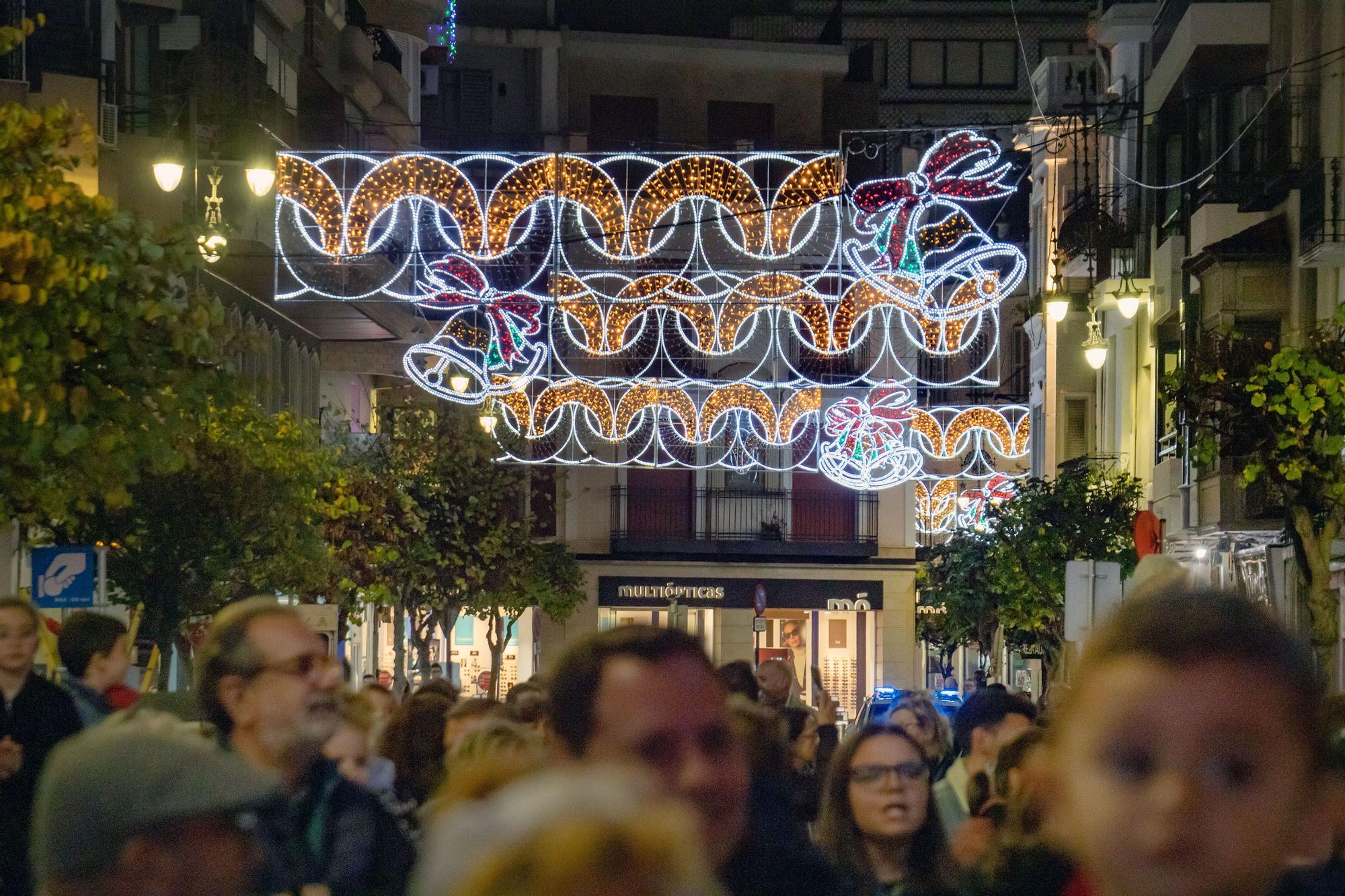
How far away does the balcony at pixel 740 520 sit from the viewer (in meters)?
58.1

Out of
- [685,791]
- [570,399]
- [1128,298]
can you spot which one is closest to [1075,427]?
[1128,298]

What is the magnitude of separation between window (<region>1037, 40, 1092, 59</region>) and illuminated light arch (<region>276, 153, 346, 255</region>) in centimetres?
4987

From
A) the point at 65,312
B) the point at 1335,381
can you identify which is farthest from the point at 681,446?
the point at 65,312

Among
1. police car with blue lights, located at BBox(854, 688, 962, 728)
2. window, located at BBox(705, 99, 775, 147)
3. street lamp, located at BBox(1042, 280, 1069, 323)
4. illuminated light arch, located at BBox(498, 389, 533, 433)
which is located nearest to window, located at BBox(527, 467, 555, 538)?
window, located at BBox(705, 99, 775, 147)

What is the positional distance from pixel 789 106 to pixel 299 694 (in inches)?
2315

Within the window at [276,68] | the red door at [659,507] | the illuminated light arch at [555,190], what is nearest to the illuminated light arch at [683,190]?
the illuminated light arch at [555,190]

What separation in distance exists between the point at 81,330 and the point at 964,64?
57984 millimetres

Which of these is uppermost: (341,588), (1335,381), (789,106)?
(789,106)

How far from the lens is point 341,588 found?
110ft

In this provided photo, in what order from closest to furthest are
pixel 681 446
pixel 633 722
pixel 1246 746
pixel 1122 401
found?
1. pixel 1246 746
2. pixel 633 722
3. pixel 1122 401
4. pixel 681 446

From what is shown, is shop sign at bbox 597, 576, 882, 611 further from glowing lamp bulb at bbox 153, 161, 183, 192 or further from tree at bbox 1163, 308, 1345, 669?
tree at bbox 1163, 308, 1345, 669

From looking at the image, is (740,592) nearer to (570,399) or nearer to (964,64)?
(964,64)

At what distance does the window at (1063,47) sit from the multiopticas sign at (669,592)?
22.2m

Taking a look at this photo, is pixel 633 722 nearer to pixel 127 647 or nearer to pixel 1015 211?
pixel 127 647
